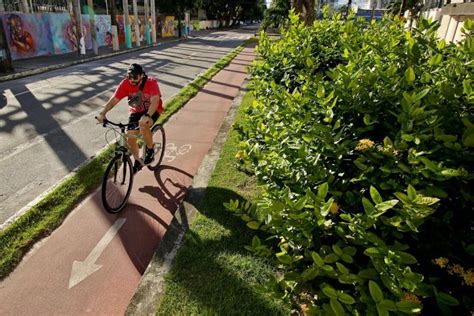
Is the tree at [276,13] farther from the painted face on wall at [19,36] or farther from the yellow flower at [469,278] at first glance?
the yellow flower at [469,278]

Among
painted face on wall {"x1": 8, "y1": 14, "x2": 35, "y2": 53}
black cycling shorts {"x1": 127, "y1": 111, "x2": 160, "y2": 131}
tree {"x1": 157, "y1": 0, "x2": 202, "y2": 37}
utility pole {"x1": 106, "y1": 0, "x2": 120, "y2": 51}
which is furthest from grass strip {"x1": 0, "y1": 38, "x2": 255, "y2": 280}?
tree {"x1": 157, "y1": 0, "x2": 202, "y2": 37}

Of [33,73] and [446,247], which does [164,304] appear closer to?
[446,247]

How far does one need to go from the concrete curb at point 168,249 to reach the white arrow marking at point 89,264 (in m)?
0.71

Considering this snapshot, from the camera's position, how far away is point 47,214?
4.94 m

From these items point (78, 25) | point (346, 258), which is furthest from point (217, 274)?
point (78, 25)

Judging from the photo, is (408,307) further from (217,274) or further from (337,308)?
(217,274)

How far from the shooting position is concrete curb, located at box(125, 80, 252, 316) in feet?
10.8

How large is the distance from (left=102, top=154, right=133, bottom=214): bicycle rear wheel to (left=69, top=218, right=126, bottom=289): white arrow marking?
47 cm

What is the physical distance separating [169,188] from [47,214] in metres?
1.81

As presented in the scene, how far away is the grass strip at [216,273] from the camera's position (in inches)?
125

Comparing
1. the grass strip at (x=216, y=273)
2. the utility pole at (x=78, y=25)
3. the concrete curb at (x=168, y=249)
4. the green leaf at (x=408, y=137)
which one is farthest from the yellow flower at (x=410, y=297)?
the utility pole at (x=78, y=25)

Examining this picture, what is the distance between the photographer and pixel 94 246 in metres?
4.33

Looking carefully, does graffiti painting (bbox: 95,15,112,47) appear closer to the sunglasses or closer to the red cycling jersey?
the red cycling jersey

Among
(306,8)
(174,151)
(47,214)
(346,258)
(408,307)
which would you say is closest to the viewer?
(408,307)
